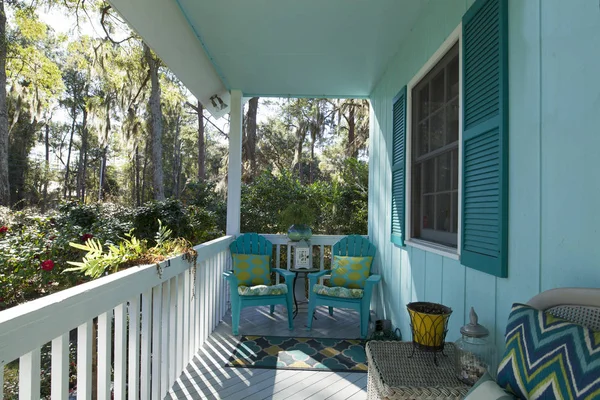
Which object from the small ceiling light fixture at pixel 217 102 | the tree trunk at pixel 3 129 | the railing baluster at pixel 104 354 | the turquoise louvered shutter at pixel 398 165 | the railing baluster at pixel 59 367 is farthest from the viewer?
the tree trunk at pixel 3 129

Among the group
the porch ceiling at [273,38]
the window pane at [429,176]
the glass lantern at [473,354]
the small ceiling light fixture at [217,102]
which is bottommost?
the glass lantern at [473,354]

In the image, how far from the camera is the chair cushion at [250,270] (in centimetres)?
357

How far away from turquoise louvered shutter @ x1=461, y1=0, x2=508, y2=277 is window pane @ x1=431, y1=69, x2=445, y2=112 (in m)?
0.56

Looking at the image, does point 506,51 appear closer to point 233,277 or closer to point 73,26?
point 233,277

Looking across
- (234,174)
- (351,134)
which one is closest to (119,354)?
(234,174)

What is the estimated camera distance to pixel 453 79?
2266mm

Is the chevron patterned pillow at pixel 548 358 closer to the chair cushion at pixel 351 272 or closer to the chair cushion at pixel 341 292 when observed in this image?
the chair cushion at pixel 341 292

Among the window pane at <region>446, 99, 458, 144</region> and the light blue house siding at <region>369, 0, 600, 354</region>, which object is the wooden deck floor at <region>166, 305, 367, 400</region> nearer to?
the light blue house siding at <region>369, 0, 600, 354</region>

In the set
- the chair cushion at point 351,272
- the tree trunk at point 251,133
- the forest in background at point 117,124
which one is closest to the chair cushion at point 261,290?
the chair cushion at point 351,272

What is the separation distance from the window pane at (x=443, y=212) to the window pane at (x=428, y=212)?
108mm

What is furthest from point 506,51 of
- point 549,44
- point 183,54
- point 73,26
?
point 73,26

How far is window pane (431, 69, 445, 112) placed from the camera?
2434 mm

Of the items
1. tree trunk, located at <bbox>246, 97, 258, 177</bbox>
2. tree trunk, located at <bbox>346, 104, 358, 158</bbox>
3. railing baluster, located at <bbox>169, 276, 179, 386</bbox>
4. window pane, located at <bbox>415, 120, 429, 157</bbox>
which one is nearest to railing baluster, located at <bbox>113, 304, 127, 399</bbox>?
railing baluster, located at <bbox>169, 276, 179, 386</bbox>

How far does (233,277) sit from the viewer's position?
10.8ft
